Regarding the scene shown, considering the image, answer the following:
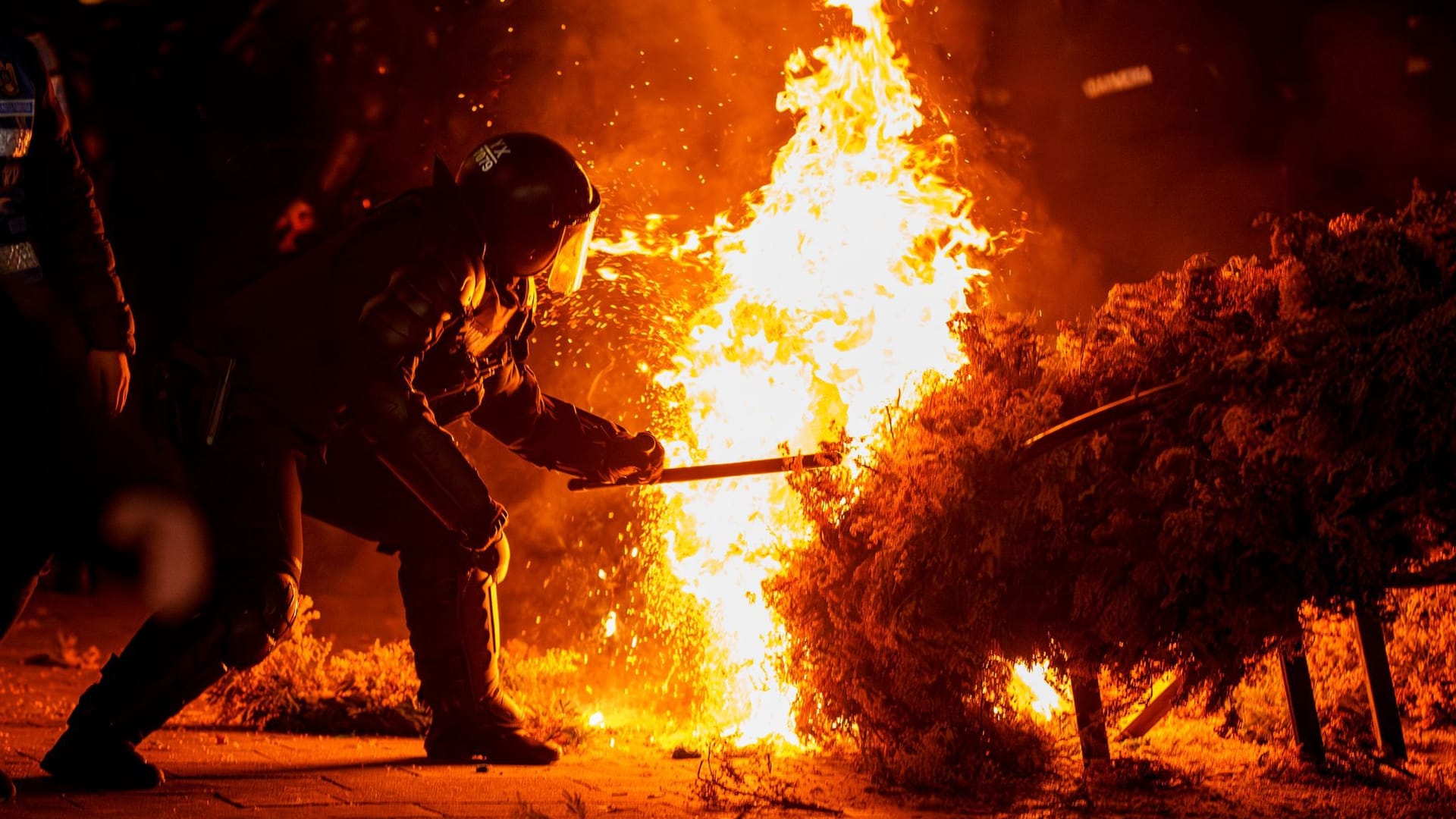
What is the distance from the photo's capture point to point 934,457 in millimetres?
3482

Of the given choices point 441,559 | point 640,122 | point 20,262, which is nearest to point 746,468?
point 441,559

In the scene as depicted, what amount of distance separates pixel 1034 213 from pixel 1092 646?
5.35 metres

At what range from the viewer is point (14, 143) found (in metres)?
3.58

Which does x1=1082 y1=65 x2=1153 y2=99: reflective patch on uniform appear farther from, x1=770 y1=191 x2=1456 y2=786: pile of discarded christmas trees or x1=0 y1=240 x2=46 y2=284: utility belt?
x1=0 y1=240 x2=46 y2=284: utility belt

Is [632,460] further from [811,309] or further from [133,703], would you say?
[133,703]

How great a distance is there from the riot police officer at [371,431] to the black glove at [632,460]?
568 mm

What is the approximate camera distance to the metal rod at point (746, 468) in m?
4.01

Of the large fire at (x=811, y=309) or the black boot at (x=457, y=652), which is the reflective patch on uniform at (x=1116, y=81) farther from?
the black boot at (x=457, y=652)

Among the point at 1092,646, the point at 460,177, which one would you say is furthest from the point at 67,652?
the point at 1092,646

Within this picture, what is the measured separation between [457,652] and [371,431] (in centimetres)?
100

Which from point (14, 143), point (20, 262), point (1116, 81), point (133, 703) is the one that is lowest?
point (133, 703)

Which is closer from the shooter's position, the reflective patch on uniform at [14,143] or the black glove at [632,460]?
the reflective patch on uniform at [14,143]

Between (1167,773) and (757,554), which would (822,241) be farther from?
(1167,773)

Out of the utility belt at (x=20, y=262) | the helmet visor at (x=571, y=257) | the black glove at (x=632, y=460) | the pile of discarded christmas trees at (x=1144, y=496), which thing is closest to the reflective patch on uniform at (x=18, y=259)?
the utility belt at (x=20, y=262)
